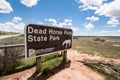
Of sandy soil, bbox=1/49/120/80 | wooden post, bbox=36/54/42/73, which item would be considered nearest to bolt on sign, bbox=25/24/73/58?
wooden post, bbox=36/54/42/73

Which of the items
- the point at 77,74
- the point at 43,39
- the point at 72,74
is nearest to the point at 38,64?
the point at 43,39

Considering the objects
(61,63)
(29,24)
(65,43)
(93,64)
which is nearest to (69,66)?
(61,63)

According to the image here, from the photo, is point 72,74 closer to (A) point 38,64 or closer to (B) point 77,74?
(B) point 77,74

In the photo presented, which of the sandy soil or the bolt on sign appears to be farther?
the sandy soil

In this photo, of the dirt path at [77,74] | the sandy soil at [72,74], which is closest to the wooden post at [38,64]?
the sandy soil at [72,74]

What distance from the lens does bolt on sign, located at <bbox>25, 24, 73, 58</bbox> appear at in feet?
17.4

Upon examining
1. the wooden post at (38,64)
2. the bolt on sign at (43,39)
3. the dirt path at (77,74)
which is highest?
the bolt on sign at (43,39)

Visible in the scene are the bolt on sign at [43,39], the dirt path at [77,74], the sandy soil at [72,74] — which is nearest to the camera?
the bolt on sign at [43,39]

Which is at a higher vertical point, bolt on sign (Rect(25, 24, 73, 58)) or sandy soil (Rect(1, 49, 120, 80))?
bolt on sign (Rect(25, 24, 73, 58))

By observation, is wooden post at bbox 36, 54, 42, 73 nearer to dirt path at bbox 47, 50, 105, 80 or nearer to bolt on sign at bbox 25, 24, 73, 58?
bolt on sign at bbox 25, 24, 73, 58

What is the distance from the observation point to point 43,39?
6.02m

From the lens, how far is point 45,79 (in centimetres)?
580

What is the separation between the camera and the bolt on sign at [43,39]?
529 centimetres

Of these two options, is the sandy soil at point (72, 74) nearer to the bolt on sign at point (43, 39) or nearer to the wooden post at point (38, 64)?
the wooden post at point (38, 64)
